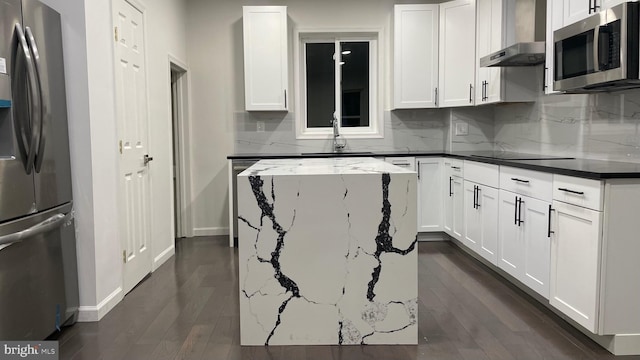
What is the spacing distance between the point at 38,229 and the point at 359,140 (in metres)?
3.70

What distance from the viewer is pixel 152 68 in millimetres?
4012

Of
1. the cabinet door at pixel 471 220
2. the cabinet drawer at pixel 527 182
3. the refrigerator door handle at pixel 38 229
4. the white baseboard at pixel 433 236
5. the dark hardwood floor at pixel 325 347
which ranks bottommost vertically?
the dark hardwood floor at pixel 325 347

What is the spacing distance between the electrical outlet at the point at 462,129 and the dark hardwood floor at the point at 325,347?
5.77ft

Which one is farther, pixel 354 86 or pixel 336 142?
pixel 354 86

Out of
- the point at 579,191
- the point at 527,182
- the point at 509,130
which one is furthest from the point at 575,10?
the point at 509,130

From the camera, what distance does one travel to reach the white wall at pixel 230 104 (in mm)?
5285

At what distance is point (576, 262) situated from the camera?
2.52 metres

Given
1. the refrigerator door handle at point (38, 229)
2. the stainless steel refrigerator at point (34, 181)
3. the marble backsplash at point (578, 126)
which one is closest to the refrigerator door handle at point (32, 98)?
the stainless steel refrigerator at point (34, 181)

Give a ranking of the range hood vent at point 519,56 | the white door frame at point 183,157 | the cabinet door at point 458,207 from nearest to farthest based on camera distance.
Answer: the range hood vent at point 519,56, the cabinet door at point 458,207, the white door frame at point 183,157

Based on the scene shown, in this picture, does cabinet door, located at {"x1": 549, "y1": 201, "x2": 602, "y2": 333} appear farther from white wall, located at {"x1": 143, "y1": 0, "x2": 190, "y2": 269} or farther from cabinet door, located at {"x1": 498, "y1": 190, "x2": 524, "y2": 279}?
white wall, located at {"x1": 143, "y1": 0, "x2": 190, "y2": 269}

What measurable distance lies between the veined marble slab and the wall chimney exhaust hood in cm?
189

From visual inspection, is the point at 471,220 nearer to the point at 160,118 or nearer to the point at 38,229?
the point at 160,118

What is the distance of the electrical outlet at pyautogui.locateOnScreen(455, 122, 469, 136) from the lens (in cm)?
507

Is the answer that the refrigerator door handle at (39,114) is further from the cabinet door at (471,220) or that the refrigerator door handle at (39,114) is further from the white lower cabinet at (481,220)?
the cabinet door at (471,220)
